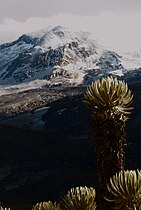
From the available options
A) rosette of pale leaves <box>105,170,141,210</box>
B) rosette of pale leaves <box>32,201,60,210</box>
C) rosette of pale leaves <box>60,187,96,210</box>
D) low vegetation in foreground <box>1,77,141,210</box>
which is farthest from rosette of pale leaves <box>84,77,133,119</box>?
rosette of pale leaves <box>32,201,60,210</box>

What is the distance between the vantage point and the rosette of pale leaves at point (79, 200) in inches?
198

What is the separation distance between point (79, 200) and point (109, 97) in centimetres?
107

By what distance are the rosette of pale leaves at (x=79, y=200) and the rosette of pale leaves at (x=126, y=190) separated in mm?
565

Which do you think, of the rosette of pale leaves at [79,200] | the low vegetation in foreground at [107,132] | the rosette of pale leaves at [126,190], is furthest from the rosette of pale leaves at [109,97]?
the rosette of pale leaves at [79,200]

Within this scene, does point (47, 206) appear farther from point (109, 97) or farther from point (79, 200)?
point (109, 97)

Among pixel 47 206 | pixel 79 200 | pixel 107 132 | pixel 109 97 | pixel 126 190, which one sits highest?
pixel 109 97

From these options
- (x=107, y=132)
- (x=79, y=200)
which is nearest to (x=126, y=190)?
(x=107, y=132)

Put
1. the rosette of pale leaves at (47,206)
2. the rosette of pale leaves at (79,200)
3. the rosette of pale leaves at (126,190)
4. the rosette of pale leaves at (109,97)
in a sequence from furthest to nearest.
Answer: the rosette of pale leaves at (47,206), the rosette of pale leaves at (79,200), the rosette of pale leaves at (109,97), the rosette of pale leaves at (126,190)

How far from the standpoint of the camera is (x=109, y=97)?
189 inches

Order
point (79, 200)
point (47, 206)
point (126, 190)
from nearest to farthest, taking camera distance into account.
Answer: point (126, 190), point (79, 200), point (47, 206)

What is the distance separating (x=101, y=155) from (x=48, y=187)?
16994 centimetres

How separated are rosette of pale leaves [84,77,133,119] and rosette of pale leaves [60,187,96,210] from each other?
89cm

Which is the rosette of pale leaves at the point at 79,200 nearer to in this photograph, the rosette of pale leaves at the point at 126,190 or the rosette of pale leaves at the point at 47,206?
the rosette of pale leaves at the point at 47,206

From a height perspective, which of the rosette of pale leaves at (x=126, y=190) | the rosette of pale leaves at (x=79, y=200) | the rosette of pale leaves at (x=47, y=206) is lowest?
the rosette of pale leaves at (x=47, y=206)
